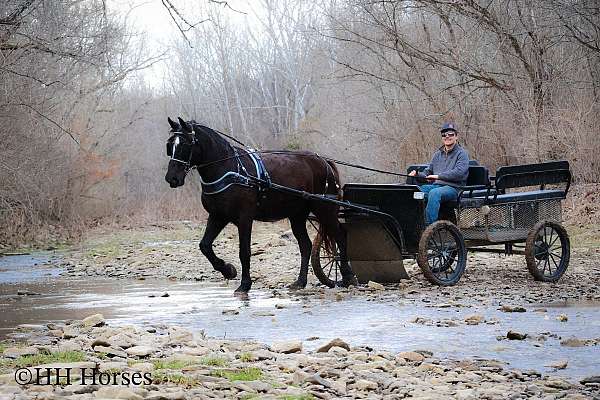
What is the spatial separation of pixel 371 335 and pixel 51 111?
1901 cm

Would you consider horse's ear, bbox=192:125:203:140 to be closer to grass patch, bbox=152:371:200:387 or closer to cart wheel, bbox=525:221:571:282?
cart wheel, bbox=525:221:571:282

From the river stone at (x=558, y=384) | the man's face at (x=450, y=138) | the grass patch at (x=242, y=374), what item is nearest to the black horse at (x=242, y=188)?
the man's face at (x=450, y=138)

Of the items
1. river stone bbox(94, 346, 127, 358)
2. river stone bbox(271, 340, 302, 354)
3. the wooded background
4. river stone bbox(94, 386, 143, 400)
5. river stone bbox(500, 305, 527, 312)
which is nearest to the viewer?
river stone bbox(94, 386, 143, 400)

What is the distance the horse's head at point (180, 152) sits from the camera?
1376 centimetres

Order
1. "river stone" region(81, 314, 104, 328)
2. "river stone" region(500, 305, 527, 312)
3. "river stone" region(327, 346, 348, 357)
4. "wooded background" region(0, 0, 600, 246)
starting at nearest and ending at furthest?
"river stone" region(327, 346, 348, 357) → "river stone" region(81, 314, 104, 328) → "river stone" region(500, 305, 527, 312) → "wooded background" region(0, 0, 600, 246)

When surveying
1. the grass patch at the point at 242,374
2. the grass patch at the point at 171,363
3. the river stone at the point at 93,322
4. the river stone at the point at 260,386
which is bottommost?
the river stone at the point at 260,386

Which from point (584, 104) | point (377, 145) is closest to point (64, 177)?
point (377, 145)

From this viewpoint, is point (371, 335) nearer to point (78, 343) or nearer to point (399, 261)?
point (78, 343)

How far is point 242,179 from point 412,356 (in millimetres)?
5932

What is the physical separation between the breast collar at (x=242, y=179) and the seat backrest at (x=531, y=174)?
3.18m

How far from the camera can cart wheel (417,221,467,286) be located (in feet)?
44.7

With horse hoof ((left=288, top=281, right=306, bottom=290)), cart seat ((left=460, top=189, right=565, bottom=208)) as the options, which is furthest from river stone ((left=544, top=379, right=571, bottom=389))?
horse hoof ((left=288, top=281, right=306, bottom=290))

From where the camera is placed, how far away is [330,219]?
1486cm

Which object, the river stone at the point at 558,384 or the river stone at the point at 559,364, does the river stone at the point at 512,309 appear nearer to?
the river stone at the point at 559,364
